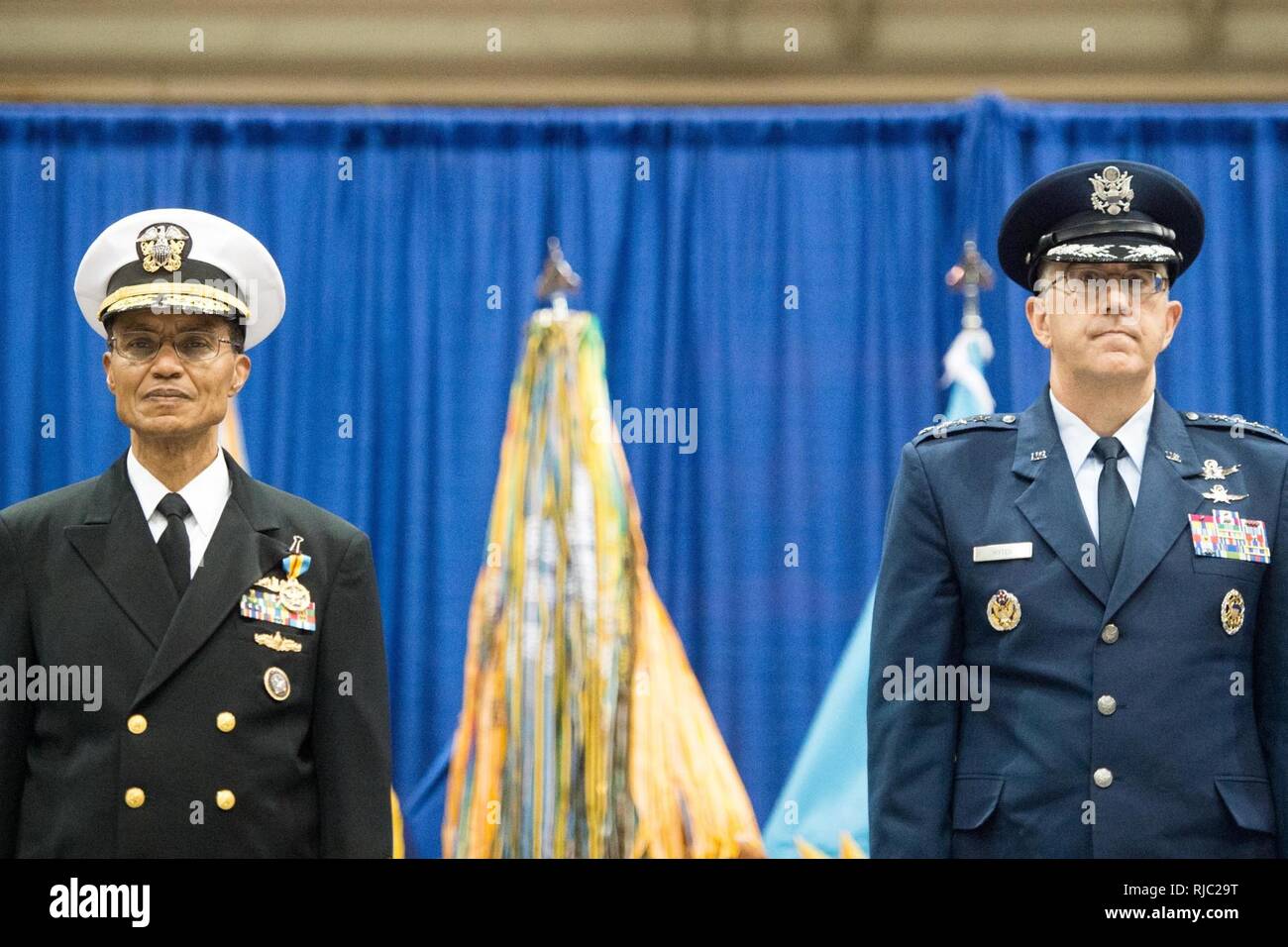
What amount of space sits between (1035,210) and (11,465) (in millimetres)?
2729

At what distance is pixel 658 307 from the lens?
4.05 meters

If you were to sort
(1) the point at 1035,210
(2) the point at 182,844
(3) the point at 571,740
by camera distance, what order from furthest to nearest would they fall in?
(3) the point at 571,740
(1) the point at 1035,210
(2) the point at 182,844

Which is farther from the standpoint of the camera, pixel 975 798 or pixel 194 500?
pixel 194 500

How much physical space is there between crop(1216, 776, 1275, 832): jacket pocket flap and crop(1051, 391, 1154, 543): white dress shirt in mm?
435

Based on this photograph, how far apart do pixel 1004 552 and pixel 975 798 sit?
0.37 metres

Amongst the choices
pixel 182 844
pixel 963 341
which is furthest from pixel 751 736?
pixel 182 844

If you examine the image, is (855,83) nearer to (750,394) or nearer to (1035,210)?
(750,394)

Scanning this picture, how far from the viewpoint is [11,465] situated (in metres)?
4.00

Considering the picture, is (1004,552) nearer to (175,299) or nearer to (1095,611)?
(1095,611)

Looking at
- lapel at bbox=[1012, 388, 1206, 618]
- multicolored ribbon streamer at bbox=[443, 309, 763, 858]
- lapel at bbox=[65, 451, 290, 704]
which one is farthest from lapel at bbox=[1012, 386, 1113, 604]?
multicolored ribbon streamer at bbox=[443, 309, 763, 858]

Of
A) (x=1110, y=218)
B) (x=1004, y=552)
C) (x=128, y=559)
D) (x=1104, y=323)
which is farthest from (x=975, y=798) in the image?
(x=128, y=559)

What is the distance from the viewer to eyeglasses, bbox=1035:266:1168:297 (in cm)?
240

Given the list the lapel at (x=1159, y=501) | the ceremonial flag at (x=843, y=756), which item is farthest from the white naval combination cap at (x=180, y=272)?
the ceremonial flag at (x=843, y=756)
